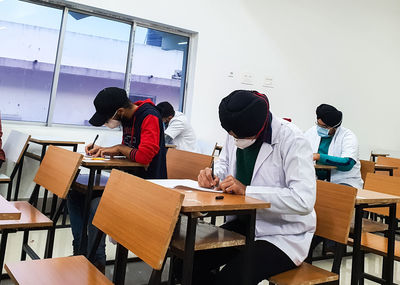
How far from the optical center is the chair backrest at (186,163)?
2.17 m

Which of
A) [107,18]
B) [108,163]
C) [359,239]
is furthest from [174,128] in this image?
[359,239]

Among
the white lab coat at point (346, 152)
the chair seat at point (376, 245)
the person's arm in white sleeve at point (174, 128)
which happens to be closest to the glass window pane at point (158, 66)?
the person's arm in white sleeve at point (174, 128)

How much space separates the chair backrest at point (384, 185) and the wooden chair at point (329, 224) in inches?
35.5

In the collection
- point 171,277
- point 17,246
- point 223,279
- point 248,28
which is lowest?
point 17,246

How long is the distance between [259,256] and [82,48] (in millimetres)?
3697

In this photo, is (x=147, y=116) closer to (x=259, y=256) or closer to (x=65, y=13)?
(x=259, y=256)

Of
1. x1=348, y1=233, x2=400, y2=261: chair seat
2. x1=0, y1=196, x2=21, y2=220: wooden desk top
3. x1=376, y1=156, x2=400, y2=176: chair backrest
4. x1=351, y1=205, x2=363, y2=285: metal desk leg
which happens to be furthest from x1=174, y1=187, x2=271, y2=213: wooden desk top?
x1=376, y1=156, x2=400, y2=176: chair backrest

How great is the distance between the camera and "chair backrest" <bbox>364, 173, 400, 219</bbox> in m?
2.29

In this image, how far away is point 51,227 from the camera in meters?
1.79

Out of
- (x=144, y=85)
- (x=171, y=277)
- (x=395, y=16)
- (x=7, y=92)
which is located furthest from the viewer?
(x=395, y=16)

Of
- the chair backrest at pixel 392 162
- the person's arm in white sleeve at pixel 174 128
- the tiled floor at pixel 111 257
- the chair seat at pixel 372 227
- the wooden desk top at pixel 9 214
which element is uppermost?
the person's arm in white sleeve at pixel 174 128

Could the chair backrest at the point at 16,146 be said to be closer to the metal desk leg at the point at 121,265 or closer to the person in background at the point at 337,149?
the metal desk leg at the point at 121,265

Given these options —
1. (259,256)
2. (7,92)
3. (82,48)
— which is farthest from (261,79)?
(259,256)

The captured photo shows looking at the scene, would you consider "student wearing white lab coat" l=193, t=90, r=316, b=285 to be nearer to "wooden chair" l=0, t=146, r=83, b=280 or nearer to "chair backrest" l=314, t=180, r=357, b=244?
"chair backrest" l=314, t=180, r=357, b=244
